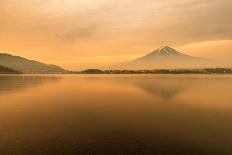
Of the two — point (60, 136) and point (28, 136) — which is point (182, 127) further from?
point (28, 136)

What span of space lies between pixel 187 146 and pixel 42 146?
884 centimetres

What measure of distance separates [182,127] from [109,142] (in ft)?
23.9

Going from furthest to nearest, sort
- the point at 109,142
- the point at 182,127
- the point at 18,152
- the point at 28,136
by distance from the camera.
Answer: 1. the point at 182,127
2. the point at 28,136
3. the point at 109,142
4. the point at 18,152

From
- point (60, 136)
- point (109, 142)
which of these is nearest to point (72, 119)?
point (60, 136)

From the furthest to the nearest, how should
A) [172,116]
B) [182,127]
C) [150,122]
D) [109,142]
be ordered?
[172,116] < [150,122] < [182,127] < [109,142]

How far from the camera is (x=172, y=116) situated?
2608 cm

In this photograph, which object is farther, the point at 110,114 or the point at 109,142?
the point at 110,114

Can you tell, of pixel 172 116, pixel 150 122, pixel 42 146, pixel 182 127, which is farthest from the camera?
pixel 172 116

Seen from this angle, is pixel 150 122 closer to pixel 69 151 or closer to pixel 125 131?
Answer: pixel 125 131

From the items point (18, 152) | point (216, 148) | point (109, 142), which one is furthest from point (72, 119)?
point (216, 148)

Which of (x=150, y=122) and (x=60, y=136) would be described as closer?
(x=60, y=136)

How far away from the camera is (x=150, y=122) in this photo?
22969 mm

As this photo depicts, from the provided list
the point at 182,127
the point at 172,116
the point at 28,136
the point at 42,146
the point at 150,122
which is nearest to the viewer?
the point at 42,146

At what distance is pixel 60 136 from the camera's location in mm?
17906
